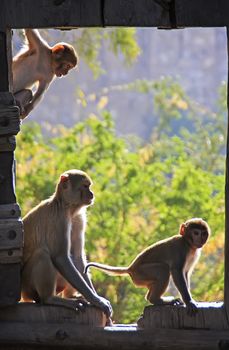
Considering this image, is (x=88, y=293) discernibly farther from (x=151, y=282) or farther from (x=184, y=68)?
(x=184, y=68)

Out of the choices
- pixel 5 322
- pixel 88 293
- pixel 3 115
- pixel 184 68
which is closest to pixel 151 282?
pixel 88 293

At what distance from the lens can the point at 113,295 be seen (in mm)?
14477

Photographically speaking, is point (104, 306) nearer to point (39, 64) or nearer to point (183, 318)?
point (183, 318)

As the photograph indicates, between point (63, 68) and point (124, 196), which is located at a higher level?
point (63, 68)

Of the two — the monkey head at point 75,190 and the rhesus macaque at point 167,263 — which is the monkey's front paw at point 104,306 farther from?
the monkey head at point 75,190

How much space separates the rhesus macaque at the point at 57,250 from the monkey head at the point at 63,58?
3.36 feet

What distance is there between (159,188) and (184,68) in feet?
76.2

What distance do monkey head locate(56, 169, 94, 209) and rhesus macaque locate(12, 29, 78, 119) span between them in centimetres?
88

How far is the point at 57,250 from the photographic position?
7.62 m

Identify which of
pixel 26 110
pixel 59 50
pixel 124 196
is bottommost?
pixel 124 196

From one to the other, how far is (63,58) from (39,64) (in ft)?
0.70

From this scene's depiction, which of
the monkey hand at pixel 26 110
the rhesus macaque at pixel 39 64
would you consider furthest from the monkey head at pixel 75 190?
the rhesus macaque at pixel 39 64

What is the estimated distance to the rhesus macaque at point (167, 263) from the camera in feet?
25.1

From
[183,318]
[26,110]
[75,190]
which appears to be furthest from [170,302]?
[26,110]
